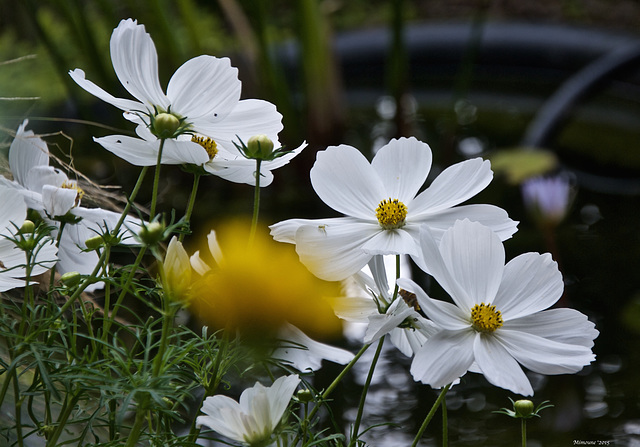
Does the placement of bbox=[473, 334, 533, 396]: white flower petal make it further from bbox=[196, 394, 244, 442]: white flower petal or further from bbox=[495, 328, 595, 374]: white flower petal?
bbox=[196, 394, 244, 442]: white flower petal

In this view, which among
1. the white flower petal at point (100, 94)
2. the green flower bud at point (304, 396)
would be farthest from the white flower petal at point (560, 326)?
the white flower petal at point (100, 94)

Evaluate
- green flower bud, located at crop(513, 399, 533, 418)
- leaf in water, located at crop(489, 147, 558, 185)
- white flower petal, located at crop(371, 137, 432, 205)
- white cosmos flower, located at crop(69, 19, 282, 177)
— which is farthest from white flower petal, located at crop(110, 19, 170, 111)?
leaf in water, located at crop(489, 147, 558, 185)

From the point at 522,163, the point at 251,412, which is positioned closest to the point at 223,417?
the point at 251,412

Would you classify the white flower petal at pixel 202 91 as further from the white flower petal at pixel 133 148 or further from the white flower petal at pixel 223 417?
the white flower petal at pixel 223 417

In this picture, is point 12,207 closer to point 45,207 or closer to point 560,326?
point 45,207

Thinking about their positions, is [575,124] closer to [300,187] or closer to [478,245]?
[300,187]
